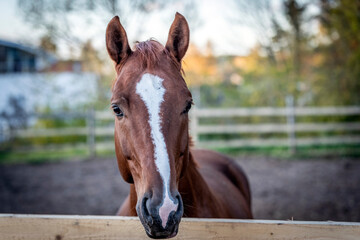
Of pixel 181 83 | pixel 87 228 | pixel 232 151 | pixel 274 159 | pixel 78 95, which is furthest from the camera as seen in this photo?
pixel 78 95

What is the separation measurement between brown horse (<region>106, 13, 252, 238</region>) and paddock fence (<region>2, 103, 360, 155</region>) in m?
8.88

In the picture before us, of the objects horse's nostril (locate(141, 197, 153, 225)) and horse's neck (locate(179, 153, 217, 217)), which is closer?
horse's nostril (locate(141, 197, 153, 225))

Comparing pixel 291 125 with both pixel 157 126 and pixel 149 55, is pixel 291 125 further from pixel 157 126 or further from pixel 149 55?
pixel 157 126

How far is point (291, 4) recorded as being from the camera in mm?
13055

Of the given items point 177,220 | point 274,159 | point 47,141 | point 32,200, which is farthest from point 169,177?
point 47,141

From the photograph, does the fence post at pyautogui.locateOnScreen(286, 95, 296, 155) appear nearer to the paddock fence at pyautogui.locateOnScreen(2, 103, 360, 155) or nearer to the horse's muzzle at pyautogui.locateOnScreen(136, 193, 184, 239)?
the paddock fence at pyautogui.locateOnScreen(2, 103, 360, 155)

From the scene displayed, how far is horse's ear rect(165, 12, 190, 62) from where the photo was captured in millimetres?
1987

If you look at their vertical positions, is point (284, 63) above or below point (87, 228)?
above

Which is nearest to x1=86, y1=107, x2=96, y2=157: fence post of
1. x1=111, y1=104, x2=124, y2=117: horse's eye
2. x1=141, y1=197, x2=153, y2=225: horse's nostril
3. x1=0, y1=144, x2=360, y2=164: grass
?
x1=0, y1=144, x2=360, y2=164: grass

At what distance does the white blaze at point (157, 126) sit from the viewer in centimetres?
133

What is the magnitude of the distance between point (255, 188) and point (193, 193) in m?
5.04

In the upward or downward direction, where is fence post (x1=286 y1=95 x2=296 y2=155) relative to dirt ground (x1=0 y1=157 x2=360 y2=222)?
upward

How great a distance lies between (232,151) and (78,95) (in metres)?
7.90

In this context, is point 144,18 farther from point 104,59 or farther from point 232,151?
point 232,151
